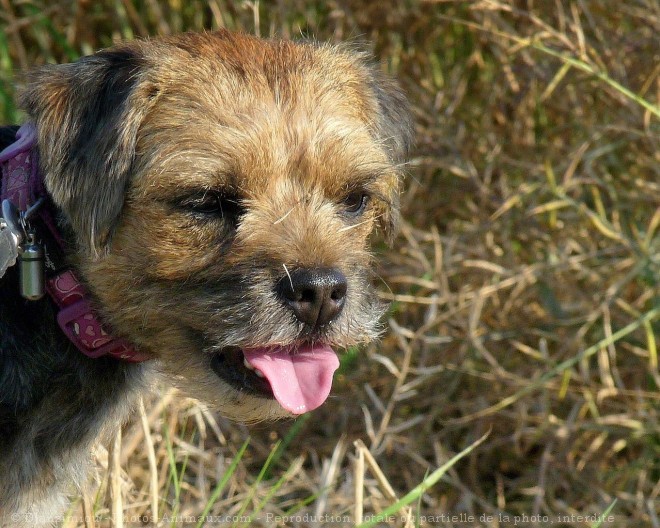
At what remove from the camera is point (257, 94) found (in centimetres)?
277

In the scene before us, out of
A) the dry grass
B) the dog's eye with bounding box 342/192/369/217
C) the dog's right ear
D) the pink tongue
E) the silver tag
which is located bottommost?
the dry grass

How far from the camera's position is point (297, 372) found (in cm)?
274

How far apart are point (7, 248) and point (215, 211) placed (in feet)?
1.83

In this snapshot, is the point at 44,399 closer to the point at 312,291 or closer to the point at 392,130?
the point at 312,291

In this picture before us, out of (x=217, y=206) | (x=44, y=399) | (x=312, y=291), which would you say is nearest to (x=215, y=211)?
(x=217, y=206)

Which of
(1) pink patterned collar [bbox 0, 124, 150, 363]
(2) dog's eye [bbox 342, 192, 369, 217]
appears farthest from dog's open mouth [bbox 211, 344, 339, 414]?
(2) dog's eye [bbox 342, 192, 369, 217]

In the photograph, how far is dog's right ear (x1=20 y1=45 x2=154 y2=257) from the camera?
263 cm

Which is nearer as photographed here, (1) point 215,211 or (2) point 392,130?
(1) point 215,211

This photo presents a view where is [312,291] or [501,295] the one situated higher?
[312,291]

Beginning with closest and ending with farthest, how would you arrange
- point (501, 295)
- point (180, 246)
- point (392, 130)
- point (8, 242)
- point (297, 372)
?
point (8, 242)
point (180, 246)
point (297, 372)
point (392, 130)
point (501, 295)

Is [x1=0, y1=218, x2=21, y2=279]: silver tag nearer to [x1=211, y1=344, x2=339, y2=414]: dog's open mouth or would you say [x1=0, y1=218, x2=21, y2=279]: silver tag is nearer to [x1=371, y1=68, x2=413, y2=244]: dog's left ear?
[x1=211, y1=344, x2=339, y2=414]: dog's open mouth

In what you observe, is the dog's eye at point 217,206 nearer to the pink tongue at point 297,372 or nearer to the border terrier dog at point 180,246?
the border terrier dog at point 180,246

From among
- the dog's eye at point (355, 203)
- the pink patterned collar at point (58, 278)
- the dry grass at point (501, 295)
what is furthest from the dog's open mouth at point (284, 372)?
the dry grass at point (501, 295)

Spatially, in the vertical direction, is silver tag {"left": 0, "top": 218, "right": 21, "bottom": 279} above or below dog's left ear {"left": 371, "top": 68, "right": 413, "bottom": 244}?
above
